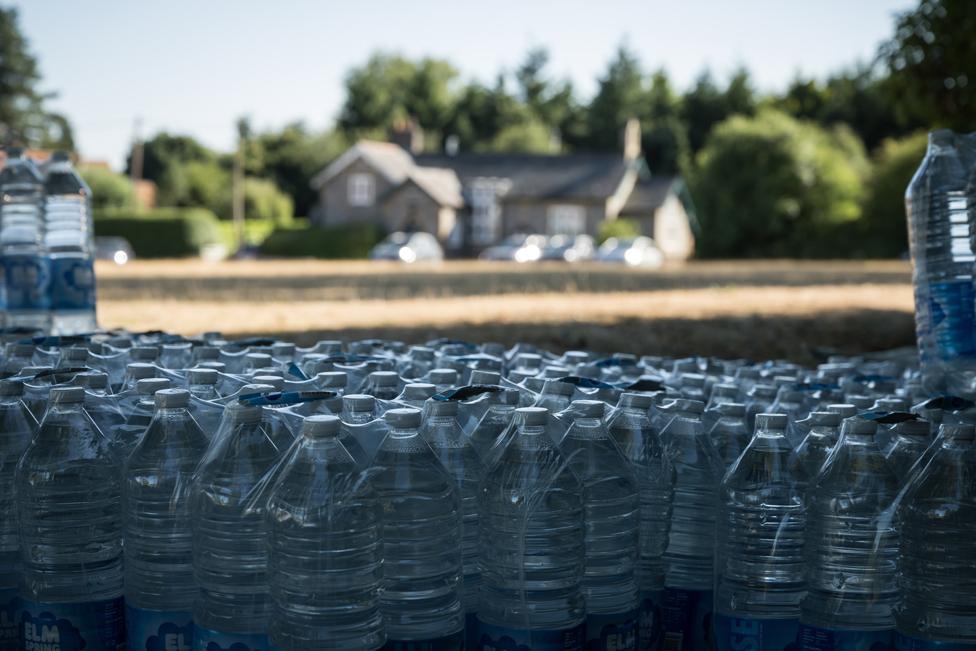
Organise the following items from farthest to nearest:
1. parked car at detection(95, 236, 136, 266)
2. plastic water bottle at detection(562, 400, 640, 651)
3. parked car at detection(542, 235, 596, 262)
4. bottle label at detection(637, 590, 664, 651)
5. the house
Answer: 1. the house
2. parked car at detection(95, 236, 136, 266)
3. parked car at detection(542, 235, 596, 262)
4. bottle label at detection(637, 590, 664, 651)
5. plastic water bottle at detection(562, 400, 640, 651)

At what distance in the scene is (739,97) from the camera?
65.9 metres

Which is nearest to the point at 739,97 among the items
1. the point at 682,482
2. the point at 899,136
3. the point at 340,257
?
the point at 899,136

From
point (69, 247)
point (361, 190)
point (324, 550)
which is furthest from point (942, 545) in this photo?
point (361, 190)

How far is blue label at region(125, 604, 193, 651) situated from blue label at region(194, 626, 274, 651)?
0.14 metres

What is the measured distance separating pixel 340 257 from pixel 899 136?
32.7 m

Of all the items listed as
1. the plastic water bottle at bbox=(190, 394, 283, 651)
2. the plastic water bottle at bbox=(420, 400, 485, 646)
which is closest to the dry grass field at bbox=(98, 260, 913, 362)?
the plastic water bottle at bbox=(420, 400, 485, 646)

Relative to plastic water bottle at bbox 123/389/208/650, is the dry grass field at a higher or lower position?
lower

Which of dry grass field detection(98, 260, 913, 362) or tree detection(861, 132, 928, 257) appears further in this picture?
tree detection(861, 132, 928, 257)

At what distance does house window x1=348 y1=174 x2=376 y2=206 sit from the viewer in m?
53.4

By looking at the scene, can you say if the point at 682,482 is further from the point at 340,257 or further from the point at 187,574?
the point at 340,257

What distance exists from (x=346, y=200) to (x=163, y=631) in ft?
172

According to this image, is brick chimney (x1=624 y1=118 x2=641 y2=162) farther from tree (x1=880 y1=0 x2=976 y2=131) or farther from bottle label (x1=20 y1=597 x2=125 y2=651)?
bottle label (x1=20 y1=597 x2=125 y2=651)

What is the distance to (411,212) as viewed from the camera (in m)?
52.8

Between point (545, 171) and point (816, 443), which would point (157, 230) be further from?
point (816, 443)
